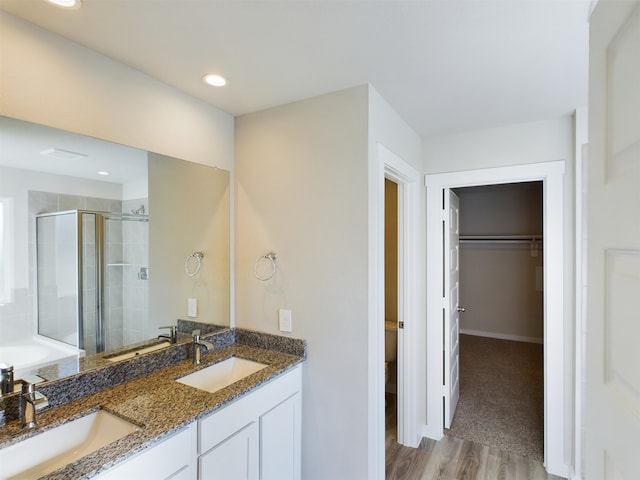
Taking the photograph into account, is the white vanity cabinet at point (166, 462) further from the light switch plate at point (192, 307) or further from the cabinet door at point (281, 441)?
the light switch plate at point (192, 307)

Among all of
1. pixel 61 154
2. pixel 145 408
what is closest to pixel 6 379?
A: pixel 145 408

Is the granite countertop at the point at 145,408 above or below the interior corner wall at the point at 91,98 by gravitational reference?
below

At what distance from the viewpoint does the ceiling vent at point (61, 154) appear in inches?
54.6

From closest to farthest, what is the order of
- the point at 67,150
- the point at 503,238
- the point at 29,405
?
the point at 29,405 → the point at 67,150 → the point at 503,238

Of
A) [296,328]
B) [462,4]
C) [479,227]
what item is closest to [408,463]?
[296,328]

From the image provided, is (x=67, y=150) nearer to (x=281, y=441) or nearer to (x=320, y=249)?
(x=320, y=249)

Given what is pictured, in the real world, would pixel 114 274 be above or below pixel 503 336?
above

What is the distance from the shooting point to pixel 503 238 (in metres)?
5.33

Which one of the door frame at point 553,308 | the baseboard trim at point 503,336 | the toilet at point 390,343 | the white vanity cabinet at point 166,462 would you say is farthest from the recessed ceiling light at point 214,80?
the baseboard trim at point 503,336

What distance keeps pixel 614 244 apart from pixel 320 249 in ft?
4.61

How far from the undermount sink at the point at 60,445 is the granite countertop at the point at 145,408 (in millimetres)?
27

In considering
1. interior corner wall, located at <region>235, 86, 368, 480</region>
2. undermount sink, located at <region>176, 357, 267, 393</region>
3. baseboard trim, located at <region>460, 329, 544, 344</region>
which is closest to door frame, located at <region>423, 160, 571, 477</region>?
interior corner wall, located at <region>235, 86, 368, 480</region>

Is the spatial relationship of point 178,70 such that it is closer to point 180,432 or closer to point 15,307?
point 15,307

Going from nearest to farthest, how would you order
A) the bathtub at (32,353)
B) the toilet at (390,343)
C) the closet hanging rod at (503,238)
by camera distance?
the bathtub at (32,353) < the toilet at (390,343) < the closet hanging rod at (503,238)
